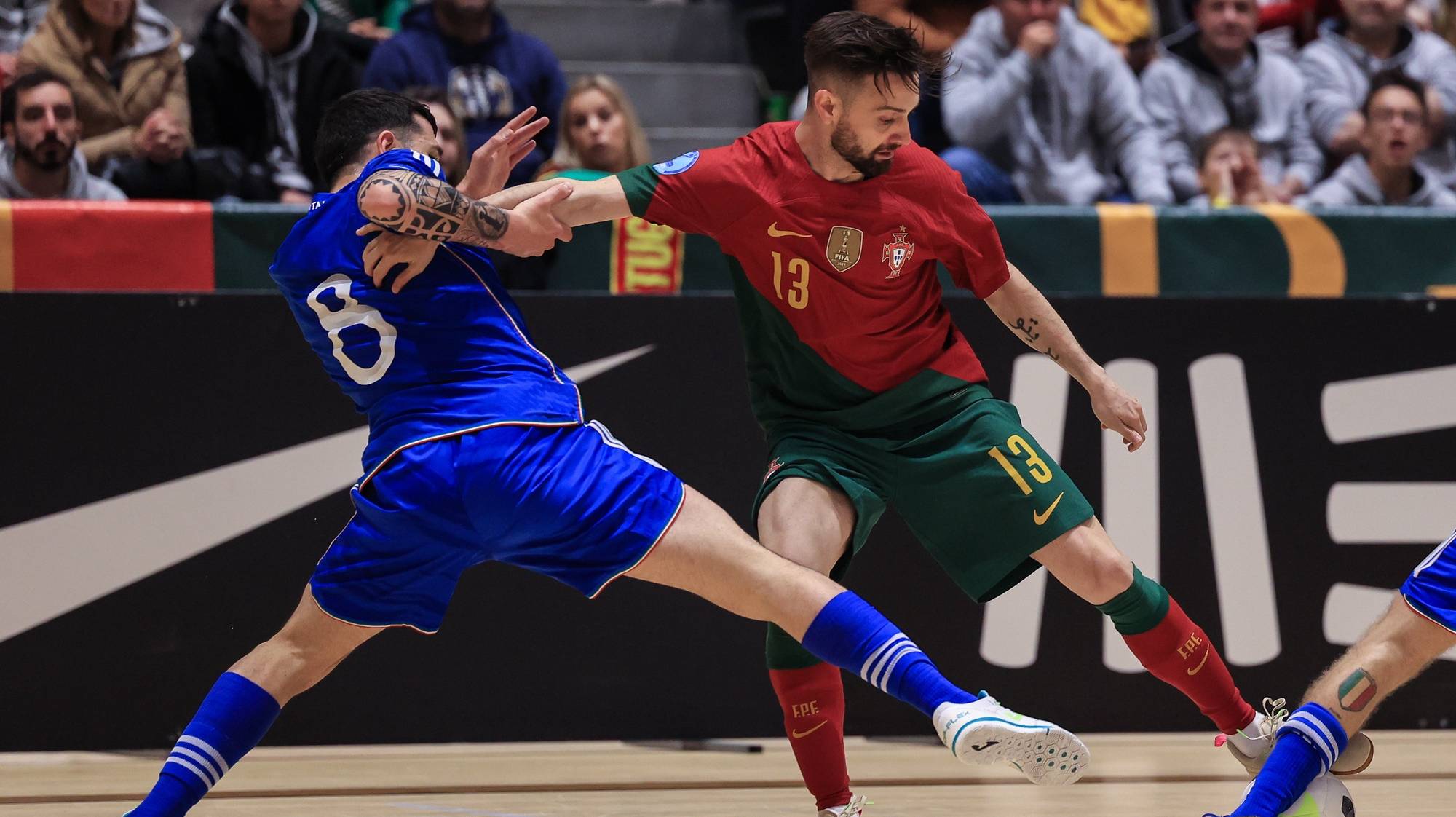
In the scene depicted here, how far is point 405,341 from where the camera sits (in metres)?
3.35

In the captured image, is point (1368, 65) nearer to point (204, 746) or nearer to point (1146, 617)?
point (1146, 617)

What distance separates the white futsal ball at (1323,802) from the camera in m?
3.26

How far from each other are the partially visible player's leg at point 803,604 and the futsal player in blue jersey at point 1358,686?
0.44 metres

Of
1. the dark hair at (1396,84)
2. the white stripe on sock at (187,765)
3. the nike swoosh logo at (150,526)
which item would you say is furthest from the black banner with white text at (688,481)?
the dark hair at (1396,84)

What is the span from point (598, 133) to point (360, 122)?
2536 millimetres

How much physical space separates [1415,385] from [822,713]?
2.92 m

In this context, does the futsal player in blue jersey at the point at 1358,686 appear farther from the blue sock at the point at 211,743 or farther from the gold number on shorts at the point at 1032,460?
the blue sock at the point at 211,743

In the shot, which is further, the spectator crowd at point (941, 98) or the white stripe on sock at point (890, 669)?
the spectator crowd at point (941, 98)

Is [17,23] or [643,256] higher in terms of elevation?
[17,23]

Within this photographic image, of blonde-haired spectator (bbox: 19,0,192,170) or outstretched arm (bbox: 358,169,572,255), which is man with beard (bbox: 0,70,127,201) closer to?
blonde-haired spectator (bbox: 19,0,192,170)

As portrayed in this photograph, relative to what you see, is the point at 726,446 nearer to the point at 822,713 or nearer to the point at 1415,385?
the point at 822,713

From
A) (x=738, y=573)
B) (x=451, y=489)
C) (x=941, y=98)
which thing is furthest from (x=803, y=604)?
(x=941, y=98)

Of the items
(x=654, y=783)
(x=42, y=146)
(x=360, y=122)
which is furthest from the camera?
(x=42, y=146)

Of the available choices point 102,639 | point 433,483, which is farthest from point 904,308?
point 102,639
